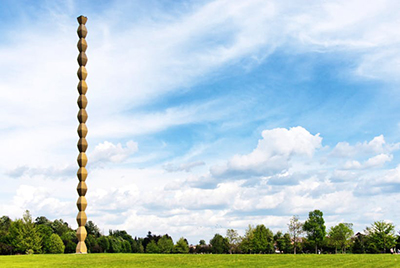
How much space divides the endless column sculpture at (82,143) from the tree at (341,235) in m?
53.5

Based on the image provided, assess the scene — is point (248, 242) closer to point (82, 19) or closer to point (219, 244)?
point (219, 244)

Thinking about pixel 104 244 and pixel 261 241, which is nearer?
pixel 261 241

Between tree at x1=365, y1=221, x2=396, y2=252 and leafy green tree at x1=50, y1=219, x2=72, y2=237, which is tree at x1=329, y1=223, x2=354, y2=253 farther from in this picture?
leafy green tree at x1=50, y1=219, x2=72, y2=237

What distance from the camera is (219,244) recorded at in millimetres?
81750

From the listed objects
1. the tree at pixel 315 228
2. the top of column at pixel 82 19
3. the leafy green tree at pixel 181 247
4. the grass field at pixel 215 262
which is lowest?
the leafy green tree at pixel 181 247

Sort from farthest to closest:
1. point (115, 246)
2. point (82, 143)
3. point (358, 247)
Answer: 1. point (115, 246)
2. point (358, 247)
3. point (82, 143)

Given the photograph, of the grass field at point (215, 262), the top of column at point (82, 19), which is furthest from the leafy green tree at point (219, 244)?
the grass field at point (215, 262)

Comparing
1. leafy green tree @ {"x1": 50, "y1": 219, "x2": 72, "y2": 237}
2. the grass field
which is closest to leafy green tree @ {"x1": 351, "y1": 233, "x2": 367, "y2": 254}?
the grass field

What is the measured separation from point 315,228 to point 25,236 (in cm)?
4976

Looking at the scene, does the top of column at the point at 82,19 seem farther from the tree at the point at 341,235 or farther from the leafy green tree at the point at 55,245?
the tree at the point at 341,235

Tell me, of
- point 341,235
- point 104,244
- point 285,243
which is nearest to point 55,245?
point 104,244

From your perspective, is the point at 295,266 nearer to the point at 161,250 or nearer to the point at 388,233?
the point at 388,233

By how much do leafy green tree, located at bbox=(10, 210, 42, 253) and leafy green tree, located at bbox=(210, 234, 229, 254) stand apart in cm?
3648

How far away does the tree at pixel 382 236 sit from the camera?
226ft
